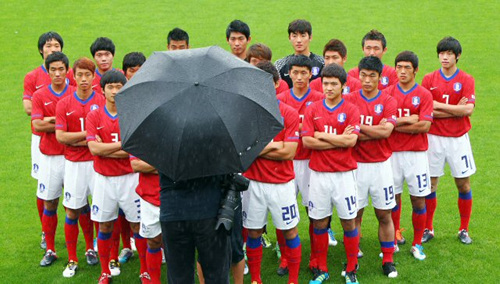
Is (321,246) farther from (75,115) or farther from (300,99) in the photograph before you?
(75,115)

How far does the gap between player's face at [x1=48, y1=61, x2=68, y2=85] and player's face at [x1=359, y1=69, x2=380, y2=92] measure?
10.3 ft

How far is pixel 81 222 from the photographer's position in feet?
24.4

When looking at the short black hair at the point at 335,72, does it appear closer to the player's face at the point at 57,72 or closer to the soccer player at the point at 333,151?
the soccer player at the point at 333,151

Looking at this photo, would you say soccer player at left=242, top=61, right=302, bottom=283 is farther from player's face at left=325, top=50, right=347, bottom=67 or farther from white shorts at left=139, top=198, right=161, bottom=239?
player's face at left=325, top=50, right=347, bottom=67

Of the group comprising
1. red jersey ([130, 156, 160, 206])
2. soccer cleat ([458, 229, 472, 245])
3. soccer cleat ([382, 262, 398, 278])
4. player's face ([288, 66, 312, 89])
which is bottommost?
soccer cleat ([382, 262, 398, 278])

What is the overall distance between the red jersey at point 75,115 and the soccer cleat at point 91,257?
1.11 meters

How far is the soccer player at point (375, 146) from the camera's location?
269 inches

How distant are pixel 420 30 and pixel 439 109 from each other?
1137cm

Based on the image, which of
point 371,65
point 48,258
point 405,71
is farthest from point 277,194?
point 48,258

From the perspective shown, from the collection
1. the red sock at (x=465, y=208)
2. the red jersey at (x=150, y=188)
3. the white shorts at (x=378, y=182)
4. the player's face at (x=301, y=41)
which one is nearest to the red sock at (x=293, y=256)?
the white shorts at (x=378, y=182)

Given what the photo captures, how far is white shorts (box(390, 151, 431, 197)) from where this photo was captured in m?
7.29

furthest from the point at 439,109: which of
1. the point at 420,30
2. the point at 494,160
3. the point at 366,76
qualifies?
the point at 420,30

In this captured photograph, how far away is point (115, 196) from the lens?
6.78 m

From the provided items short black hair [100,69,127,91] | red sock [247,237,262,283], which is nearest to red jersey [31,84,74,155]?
short black hair [100,69,127,91]
